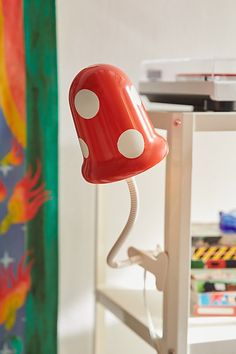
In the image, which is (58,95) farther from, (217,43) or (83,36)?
(217,43)

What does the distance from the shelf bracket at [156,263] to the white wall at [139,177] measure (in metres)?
0.29

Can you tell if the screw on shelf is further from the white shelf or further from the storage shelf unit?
the white shelf

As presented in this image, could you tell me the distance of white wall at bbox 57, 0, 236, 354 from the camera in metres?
1.44

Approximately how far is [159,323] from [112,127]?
1.47 ft

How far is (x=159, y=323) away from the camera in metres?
1.23

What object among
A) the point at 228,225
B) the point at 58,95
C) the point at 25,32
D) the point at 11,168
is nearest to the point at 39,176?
the point at 11,168

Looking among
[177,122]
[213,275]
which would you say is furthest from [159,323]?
[177,122]

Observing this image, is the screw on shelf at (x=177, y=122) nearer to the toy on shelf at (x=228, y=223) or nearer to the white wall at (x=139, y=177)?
the toy on shelf at (x=228, y=223)

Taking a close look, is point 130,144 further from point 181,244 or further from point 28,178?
point 28,178

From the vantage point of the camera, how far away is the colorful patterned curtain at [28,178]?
1327 mm

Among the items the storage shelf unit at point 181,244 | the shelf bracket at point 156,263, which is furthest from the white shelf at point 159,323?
the shelf bracket at point 156,263

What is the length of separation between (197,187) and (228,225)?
0.25 metres

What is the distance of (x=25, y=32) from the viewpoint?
1.33m

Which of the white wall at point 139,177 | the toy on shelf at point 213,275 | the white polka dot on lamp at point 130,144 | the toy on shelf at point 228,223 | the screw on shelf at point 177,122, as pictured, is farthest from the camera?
the white wall at point 139,177
